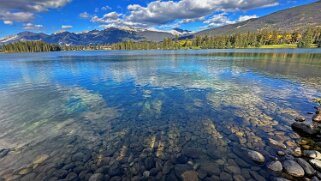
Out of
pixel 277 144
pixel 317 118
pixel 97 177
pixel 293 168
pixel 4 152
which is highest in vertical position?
pixel 317 118

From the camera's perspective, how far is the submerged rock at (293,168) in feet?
26.2

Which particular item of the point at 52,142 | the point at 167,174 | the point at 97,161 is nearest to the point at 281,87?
the point at 167,174

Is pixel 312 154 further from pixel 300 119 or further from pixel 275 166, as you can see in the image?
pixel 300 119

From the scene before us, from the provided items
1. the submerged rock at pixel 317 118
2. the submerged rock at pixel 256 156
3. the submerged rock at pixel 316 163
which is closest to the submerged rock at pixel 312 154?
the submerged rock at pixel 316 163

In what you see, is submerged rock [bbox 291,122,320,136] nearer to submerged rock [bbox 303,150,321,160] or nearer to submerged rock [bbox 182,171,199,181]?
submerged rock [bbox 303,150,321,160]

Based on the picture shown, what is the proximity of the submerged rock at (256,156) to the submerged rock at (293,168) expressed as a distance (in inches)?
38.2

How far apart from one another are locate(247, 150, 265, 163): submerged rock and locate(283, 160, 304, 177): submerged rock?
97 cm

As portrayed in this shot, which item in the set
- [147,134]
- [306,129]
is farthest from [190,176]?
[306,129]

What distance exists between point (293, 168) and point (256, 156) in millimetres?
1587

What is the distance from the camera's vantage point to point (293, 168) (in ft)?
27.2

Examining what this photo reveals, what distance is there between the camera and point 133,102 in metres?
19.3

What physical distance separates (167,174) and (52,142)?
793 centimetres

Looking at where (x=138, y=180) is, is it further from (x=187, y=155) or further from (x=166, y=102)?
(x=166, y=102)

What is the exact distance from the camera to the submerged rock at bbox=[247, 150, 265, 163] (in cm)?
916
